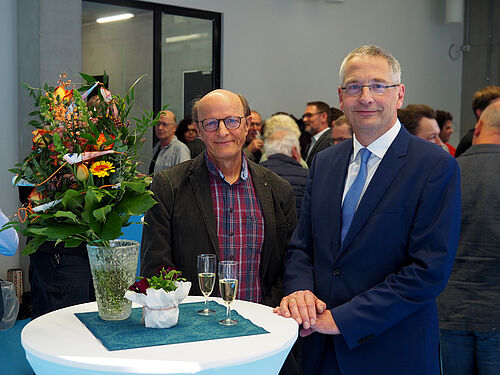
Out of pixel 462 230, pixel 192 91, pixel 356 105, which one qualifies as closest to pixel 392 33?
pixel 192 91

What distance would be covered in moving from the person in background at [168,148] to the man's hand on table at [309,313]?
435 centimetres

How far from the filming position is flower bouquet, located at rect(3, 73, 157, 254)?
1.84 metres

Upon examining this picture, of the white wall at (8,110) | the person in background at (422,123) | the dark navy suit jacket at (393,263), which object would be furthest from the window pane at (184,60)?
the dark navy suit jacket at (393,263)

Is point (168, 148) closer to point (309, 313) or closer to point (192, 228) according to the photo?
point (192, 228)

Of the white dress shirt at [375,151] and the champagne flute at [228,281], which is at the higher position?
the white dress shirt at [375,151]

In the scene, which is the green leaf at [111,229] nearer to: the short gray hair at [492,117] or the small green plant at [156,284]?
the small green plant at [156,284]

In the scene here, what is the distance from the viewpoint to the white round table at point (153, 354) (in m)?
1.57

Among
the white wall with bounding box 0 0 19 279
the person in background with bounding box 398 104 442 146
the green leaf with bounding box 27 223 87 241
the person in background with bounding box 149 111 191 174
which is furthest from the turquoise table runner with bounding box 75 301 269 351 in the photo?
the person in background with bounding box 149 111 191 174

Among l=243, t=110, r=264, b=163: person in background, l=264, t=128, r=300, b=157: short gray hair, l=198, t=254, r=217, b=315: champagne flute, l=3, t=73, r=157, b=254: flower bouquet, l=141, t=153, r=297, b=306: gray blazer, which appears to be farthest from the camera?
l=243, t=110, r=264, b=163: person in background

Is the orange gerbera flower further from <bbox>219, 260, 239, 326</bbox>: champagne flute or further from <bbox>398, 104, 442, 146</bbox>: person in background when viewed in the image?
<bbox>398, 104, 442, 146</bbox>: person in background

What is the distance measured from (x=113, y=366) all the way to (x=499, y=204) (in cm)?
193

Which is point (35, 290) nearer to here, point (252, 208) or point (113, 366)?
point (252, 208)

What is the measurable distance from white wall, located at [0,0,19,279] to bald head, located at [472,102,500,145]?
446 cm

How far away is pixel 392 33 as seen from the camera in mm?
9758
